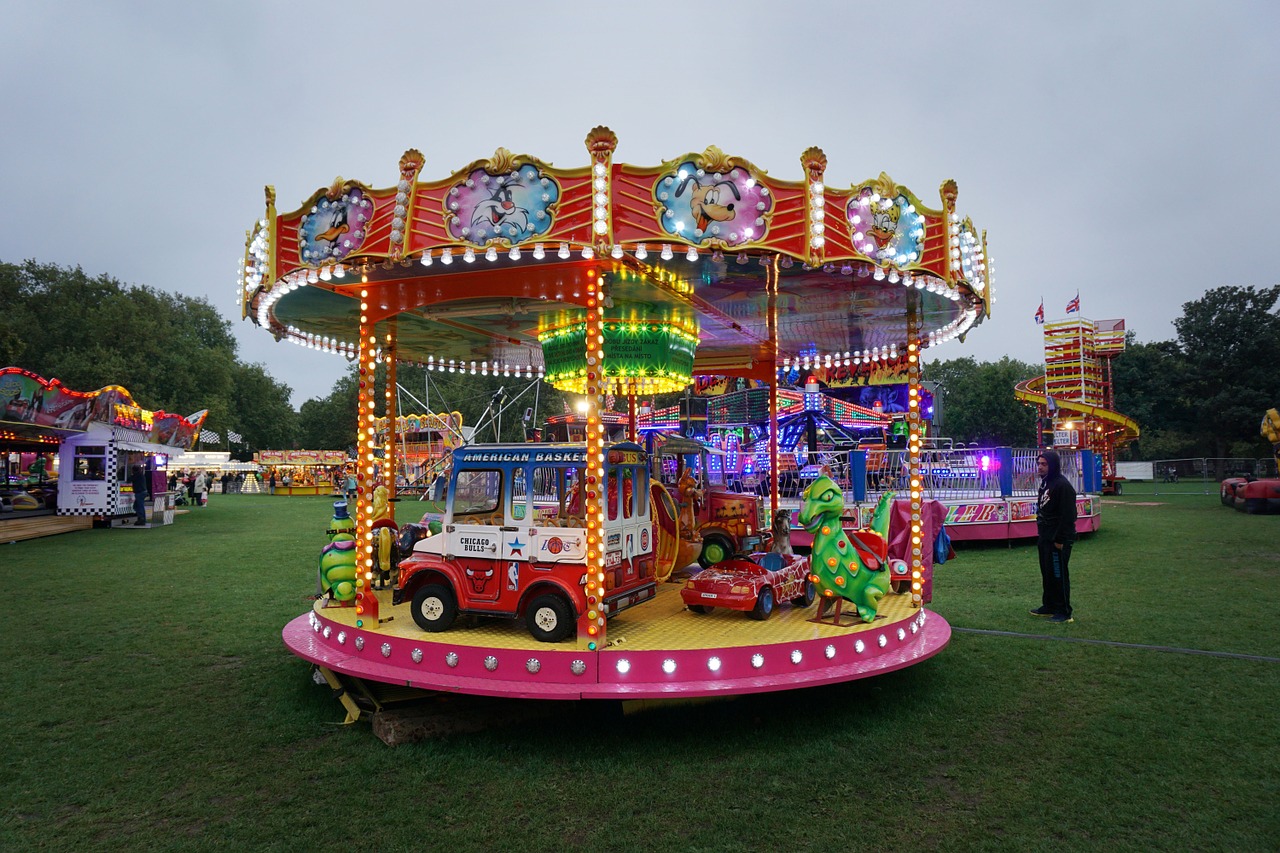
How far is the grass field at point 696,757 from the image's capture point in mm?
4371

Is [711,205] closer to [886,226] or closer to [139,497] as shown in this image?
[886,226]

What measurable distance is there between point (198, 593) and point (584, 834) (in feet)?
35.0

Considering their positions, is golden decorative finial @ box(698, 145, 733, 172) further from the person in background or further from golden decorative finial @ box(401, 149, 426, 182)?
the person in background

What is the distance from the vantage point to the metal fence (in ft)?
126

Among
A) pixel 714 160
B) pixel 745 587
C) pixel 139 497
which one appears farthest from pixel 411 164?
pixel 139 497

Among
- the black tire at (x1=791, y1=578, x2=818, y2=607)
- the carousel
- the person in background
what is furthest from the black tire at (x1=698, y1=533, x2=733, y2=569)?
the person in background

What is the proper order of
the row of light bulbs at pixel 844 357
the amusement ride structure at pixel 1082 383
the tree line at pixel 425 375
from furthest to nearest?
the tree line at pixel 425 375 → the amusement ride structure at pixel 1082 383 → the row of light bulbs at pixel 844 357

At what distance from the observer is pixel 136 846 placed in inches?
167

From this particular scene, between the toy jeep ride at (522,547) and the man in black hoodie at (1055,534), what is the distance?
214 inches

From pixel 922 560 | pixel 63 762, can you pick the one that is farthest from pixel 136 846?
pixel 922 560

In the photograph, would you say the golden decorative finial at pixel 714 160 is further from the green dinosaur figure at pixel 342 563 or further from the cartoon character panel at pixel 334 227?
the green dinosaur figure at pixel 342 563

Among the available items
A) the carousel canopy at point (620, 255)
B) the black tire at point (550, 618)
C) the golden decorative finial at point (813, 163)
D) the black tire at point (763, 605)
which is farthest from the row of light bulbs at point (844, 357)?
the black tire at point (550, 618)

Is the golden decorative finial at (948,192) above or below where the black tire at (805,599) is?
above

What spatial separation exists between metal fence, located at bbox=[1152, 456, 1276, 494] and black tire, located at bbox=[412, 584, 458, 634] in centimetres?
4055
